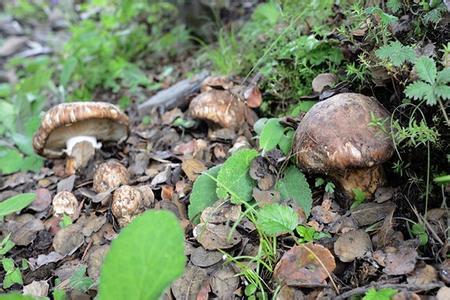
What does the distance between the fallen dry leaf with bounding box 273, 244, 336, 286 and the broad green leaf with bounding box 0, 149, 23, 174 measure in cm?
229

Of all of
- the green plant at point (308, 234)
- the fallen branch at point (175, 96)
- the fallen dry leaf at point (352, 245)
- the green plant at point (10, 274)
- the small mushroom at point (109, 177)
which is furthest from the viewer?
the fallen branch at point (175, 96)

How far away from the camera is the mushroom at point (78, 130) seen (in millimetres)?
2654

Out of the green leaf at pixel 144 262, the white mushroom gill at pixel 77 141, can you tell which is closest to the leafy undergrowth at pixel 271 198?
the green leaf at pixel 144 262

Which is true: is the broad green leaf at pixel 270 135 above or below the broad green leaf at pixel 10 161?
above

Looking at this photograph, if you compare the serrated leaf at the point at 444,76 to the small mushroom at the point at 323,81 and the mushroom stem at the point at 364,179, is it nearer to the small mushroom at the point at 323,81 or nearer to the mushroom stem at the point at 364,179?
the mushroom stem at the point at 364,179

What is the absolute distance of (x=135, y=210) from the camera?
229 cm

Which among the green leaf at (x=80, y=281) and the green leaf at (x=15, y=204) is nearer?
the green leaf at (x=80, y=281)

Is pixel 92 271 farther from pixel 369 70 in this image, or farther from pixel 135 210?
pixel 369 70

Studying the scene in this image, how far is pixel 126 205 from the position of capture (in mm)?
2275

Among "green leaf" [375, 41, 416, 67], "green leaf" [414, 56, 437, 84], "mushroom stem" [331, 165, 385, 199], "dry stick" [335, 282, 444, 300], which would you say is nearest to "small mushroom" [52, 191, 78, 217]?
"mushroom stem" [331, 165, 385, 199]

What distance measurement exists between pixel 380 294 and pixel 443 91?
78 cm

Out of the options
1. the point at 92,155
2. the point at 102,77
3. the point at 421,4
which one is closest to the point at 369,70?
the point at 421,4

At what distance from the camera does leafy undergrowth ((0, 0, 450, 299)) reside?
5.46 feet

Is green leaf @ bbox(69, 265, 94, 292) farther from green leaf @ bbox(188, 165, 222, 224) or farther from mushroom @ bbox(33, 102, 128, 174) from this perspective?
mushroom @ bbox(33, 102, 128, 174)
